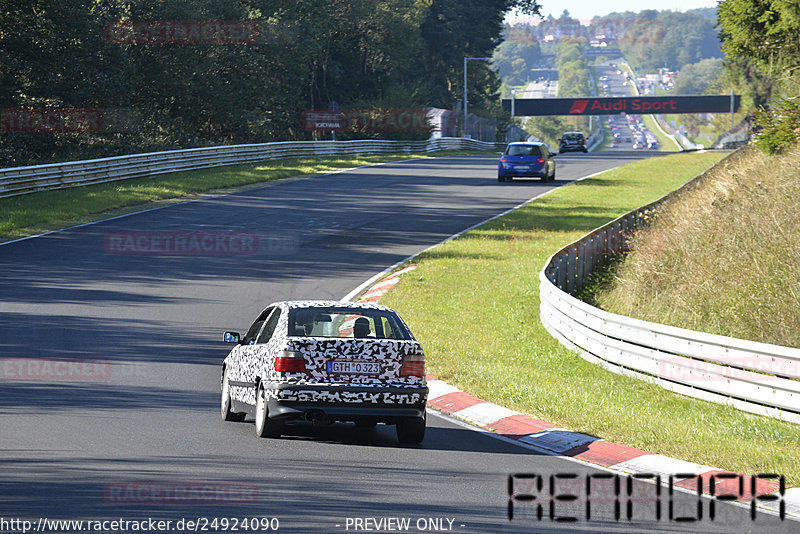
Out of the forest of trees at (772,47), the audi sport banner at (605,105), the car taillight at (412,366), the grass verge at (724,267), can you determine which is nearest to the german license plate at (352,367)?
the car taillight at (412,366)

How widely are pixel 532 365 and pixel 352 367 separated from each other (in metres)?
5.69

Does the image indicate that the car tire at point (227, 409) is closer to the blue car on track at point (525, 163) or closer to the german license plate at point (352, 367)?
the german license plate at point (352, 367)

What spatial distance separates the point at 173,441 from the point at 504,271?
15.2 metres

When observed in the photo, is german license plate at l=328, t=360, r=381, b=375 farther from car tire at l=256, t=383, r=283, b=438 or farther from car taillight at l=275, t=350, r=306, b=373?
car tire at l=256, t=383, r=283, b=438

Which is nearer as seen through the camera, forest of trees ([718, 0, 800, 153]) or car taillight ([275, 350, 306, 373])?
car taillight ([275, 350, 306, 373])

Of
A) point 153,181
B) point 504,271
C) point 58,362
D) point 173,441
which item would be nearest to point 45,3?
point 153,181

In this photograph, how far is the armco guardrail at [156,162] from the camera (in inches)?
1278

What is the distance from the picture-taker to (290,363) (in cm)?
1018

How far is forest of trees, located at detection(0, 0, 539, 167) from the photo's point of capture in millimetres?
47469

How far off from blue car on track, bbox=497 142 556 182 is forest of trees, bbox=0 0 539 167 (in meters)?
17.6

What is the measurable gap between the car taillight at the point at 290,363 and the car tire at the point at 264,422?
0.32m

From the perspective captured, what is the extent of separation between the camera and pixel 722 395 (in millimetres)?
12344

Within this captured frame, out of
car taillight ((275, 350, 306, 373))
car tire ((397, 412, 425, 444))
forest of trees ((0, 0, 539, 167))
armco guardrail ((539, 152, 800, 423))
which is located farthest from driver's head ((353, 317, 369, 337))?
forest of trees ((0, 0, 539, 167))

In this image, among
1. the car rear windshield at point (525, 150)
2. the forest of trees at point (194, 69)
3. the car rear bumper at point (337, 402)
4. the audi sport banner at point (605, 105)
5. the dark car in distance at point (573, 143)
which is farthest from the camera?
the audi sport banner at point (605, 105)
